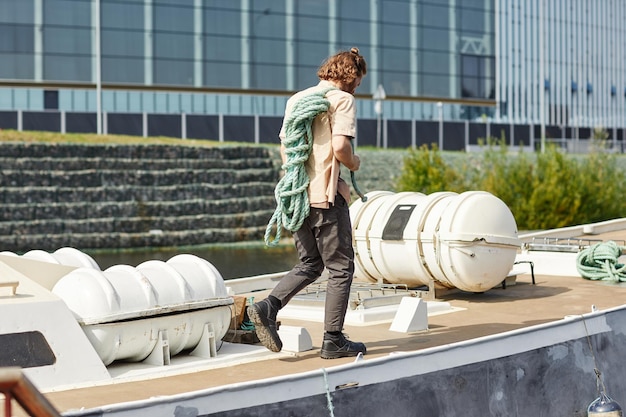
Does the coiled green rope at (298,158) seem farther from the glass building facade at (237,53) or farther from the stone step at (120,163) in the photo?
the glass building facade at (237,53)

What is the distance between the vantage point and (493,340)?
5496 millimetres

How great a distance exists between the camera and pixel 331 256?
18.5ft

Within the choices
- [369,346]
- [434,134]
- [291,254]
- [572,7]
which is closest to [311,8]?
[434,134]

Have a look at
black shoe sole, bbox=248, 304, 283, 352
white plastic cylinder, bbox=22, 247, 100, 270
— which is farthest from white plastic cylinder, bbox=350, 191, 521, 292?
white plastic cylinder, bbox=22, 247, 100, 270

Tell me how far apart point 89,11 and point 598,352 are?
39.0 meters

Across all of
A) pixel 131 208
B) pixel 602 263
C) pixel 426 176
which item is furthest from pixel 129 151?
pixel 602 263

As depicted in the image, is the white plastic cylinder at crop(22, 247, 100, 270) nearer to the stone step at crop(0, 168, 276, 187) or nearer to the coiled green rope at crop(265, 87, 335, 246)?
the coiled green rope at crop(265, 87, 335, 246)

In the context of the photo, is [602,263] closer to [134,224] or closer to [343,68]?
[343,68]

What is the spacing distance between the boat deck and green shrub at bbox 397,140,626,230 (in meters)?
18.1

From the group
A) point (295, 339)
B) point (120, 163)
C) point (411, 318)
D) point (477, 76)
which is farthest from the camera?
point (477, 76)

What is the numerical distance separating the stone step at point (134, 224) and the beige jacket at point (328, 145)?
24.9m

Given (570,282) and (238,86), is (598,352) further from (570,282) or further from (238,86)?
(238,86)

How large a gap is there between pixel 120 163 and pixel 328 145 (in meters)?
27.1

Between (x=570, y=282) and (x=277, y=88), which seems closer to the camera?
(x=570, y=282)
